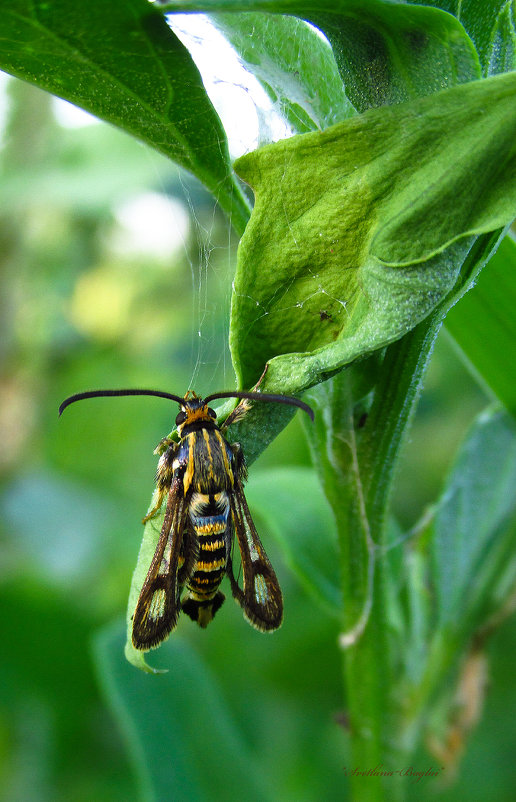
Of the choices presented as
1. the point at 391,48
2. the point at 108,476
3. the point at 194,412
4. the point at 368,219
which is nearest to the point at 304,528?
the point at 194,412

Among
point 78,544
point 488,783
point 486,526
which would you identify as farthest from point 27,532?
point 486,526

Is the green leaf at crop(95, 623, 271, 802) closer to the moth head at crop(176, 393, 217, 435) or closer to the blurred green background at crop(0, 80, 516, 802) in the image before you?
the blurred green background at crop(0, 80, 516, 802)

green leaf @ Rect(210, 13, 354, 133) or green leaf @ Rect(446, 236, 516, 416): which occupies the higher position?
green leaf @ Rect(210, 13, 354, 133)

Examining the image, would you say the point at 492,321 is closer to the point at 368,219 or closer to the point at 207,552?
the point at 368,219

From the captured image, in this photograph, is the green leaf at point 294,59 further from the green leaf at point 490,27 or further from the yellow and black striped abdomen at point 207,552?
the yellow and black striped abdomen at point 207,552

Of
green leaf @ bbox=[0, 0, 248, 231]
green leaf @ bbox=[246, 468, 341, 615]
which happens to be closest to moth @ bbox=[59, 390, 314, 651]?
green leaf @ bbox=[246, 468, 341, 615]

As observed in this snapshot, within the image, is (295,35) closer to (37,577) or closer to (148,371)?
(37,577)

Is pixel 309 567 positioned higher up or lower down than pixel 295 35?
lower down

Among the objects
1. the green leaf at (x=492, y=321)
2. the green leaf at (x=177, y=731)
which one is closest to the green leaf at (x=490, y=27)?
the green leaf at (x=492, y=321)

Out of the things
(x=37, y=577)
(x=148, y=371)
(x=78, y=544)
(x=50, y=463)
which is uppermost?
(x=148, y=371)
